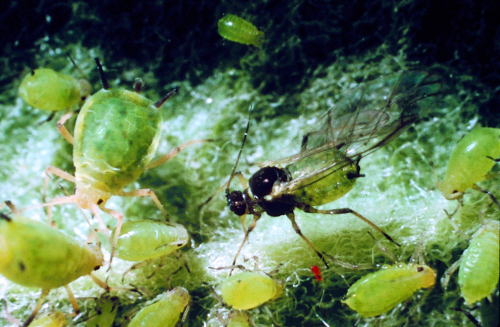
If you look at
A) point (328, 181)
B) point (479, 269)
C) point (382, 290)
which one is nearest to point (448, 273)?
point (479, 269)

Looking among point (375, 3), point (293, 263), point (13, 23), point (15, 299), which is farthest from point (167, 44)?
point (15, 299)

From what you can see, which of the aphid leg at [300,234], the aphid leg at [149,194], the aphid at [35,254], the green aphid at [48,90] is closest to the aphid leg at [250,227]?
the aphid leg at [300,234]

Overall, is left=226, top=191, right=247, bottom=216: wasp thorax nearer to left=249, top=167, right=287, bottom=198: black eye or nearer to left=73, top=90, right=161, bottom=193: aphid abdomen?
left=249, top=167, right=287, bottom=198: black eye

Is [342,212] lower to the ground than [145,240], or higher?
lower

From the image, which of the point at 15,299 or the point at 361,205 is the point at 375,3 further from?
the point at 15,299

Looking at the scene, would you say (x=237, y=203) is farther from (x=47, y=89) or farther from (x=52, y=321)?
(x=47, y=89)
